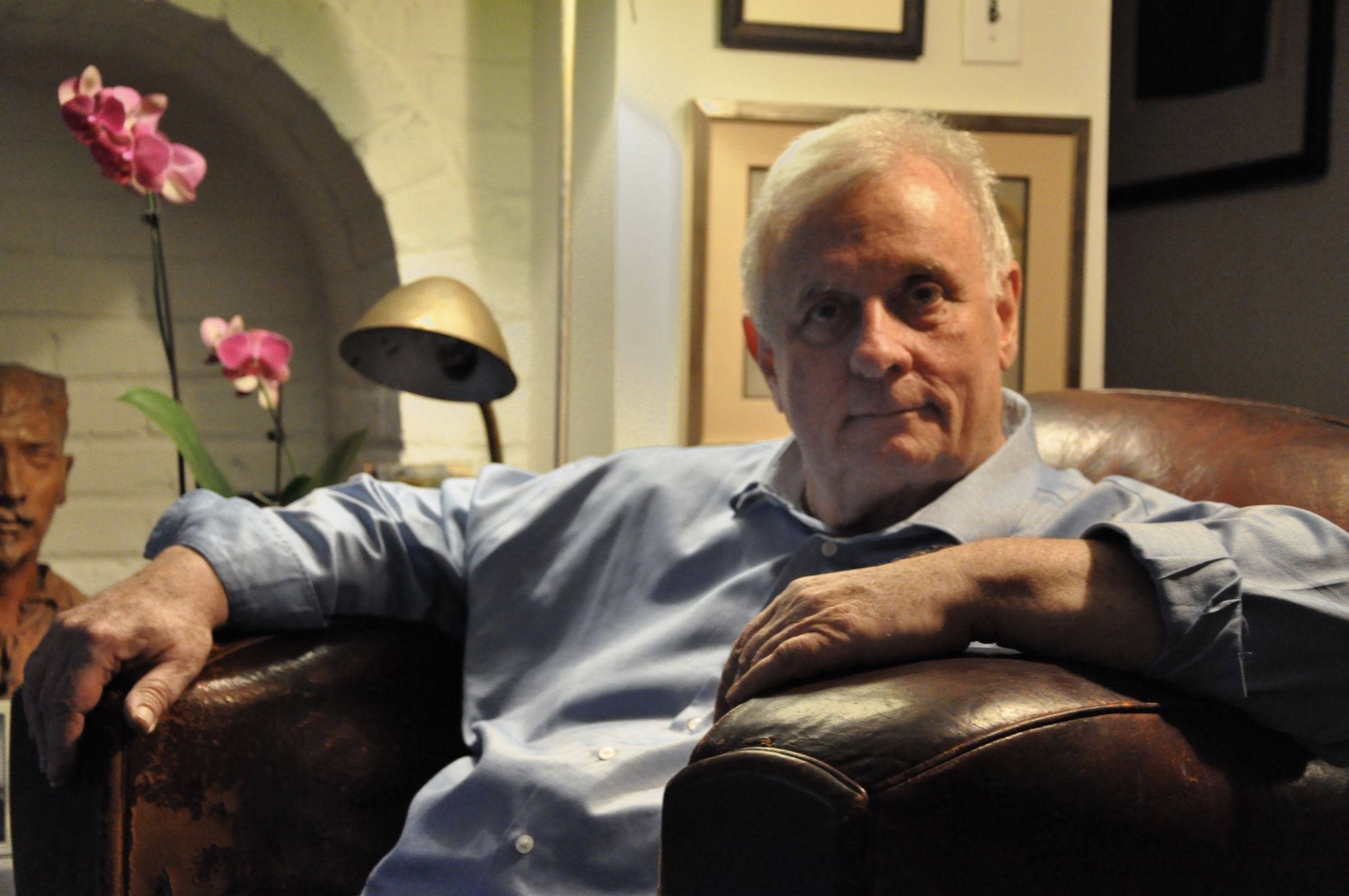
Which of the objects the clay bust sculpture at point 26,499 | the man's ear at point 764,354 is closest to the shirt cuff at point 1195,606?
the man's ear at point 764,354

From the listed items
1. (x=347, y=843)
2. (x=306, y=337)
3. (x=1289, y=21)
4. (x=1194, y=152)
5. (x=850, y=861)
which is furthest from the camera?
(x=306, y=337)

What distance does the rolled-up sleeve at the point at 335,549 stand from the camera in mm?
1259

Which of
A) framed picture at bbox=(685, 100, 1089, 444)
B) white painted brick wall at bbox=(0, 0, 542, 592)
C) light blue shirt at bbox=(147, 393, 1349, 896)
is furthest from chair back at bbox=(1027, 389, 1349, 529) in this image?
white painted brick wall at bbox=(0, 0, 542, 592)

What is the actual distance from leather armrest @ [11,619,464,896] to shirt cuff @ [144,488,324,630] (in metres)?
0.03

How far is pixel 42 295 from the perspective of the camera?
8.37 ft

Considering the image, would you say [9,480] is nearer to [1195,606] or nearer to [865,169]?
[865,169]

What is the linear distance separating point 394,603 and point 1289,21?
190cm

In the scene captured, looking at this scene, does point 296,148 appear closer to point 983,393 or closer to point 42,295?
point 42,295

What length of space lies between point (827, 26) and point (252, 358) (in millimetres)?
1084

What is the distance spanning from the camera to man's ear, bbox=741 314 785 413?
139 centimetres

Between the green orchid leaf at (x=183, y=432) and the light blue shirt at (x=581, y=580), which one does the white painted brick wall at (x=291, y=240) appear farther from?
the light blue shirt at (x=581, y=580)

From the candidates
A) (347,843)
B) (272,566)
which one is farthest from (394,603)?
(347,843)

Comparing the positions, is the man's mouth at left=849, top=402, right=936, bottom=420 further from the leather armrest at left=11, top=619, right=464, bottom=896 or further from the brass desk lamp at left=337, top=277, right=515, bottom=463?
the brass desk lamp at left=337, top=277, right=515, bottom=463

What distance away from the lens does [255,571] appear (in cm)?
125
